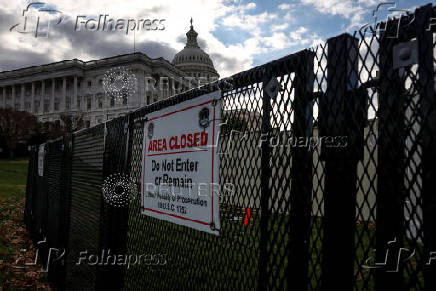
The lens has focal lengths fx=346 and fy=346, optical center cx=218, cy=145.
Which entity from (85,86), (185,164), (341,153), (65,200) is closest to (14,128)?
(85,86)

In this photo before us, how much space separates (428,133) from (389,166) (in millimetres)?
165

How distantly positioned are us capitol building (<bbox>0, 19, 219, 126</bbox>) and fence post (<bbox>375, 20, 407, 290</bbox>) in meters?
58.8

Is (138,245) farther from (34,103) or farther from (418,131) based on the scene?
(34,103)

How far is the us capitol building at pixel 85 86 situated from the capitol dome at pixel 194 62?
1461 cm

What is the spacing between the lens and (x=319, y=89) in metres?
1.36

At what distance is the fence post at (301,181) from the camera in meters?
1.39

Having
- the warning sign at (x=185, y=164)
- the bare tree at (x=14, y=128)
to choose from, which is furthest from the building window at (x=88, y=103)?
the warning sign at (x=185, y=164)

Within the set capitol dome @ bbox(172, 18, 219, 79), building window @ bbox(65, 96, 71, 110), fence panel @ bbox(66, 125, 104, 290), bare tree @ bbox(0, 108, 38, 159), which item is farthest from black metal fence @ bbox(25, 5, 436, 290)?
capitol dome @ bbox(172, 18, 219, 79)

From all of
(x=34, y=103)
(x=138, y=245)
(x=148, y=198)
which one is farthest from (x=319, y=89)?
(x=34, y=103)

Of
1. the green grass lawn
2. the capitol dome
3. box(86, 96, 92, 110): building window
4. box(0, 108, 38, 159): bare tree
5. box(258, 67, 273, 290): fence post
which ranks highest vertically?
the capitol dome

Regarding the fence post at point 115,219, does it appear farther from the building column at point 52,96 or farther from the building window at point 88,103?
the building column at point 52,96

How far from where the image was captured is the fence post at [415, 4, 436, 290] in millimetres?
1034

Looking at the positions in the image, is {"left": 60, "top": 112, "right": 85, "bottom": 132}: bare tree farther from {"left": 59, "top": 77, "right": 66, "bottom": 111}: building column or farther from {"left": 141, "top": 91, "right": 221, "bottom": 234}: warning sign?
{"left": 141, "top": 91, "right": 221, "bottom": 234}: warning sign

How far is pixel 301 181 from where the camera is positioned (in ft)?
4.62
